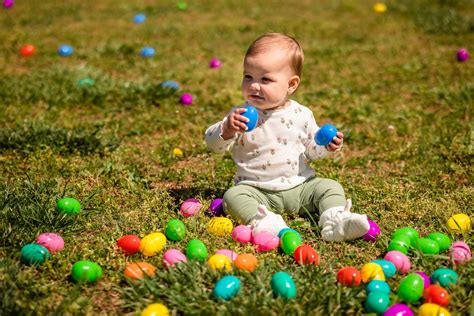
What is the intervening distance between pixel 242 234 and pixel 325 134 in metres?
0.80

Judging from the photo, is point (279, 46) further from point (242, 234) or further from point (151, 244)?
point (151, 244)

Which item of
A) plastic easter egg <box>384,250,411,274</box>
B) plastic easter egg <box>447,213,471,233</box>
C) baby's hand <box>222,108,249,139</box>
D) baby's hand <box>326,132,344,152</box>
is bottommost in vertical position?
plastic easter egg <box>447,213,471,233</box>

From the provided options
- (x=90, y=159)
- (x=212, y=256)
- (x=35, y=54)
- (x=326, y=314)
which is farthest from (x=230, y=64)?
(x=326, y=314)

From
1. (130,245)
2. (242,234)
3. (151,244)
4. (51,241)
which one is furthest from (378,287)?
(51,241)

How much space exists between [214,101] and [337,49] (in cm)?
252

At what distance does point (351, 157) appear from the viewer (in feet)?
15.9

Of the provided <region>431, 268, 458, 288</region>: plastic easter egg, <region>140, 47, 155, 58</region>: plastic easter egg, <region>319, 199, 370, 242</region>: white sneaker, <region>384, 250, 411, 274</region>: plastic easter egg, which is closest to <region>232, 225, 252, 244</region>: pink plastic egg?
<region>319, 199, 370, 242</region>: white sneaker

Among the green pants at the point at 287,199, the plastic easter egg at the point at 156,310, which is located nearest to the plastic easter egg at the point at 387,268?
the green pants at the point at 287,199

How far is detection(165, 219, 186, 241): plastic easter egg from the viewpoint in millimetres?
3385

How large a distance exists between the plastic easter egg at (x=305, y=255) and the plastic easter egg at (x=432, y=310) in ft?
1.95

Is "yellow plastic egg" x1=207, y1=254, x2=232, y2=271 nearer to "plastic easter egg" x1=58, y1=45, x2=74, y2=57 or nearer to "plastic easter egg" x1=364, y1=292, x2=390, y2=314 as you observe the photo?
"plastic easter egg" x1=364, y1=292, x2=390, y2=314

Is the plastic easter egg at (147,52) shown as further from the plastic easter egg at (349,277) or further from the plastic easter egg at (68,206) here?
the plastic easter egg at (349,277)

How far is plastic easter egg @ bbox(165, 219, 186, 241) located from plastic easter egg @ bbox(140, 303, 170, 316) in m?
0.69

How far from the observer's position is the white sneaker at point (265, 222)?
345 cm
